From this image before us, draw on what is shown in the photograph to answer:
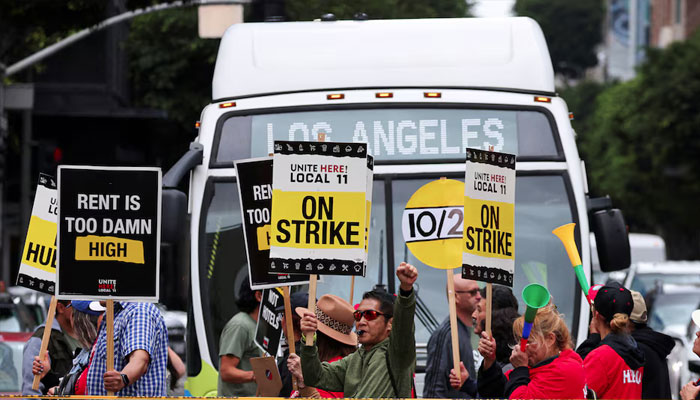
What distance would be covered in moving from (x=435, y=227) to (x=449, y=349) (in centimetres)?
71

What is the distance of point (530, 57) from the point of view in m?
9.70

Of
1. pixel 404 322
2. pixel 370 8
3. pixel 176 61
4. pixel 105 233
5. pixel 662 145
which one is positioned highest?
pixel 105 233

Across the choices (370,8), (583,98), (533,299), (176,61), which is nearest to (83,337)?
(533,299)

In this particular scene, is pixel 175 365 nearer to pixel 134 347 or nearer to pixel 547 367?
pixel 134 347

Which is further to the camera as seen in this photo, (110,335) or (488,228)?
(488,228)

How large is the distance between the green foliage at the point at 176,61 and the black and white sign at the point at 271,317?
27214mm

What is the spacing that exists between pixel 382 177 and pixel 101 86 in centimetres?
2989

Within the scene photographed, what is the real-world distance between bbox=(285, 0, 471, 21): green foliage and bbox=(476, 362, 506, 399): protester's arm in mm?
20507

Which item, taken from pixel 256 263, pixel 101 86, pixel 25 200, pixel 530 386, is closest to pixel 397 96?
pixel 256 263

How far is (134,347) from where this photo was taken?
6945 mm

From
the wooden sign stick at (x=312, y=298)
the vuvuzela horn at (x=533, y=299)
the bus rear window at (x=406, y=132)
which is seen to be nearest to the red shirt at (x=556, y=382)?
the vuvuzela horn at (x=533, y=299)

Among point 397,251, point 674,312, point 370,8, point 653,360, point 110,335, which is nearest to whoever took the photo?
point 110,335

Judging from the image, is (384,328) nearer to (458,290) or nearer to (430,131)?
(458,290)

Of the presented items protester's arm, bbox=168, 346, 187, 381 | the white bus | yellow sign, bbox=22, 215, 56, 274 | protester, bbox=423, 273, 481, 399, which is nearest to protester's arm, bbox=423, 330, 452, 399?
protester, bbox=423, 273, 481, 399
